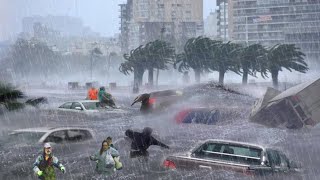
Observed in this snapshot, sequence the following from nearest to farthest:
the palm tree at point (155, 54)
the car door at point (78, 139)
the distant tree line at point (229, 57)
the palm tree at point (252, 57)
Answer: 1. the car door at point (78, 139)
2. the distant tree line at point (229, 57)
3. the palm tree at point (252, 57)
4. the palm tree at point (155, 54)

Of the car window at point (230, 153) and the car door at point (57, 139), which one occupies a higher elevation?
the car window at point (230, 153)

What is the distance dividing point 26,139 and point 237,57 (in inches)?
2353

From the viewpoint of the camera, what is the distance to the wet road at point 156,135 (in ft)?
44.4

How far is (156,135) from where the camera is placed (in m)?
24.8

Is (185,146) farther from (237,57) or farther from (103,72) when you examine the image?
(103,72)

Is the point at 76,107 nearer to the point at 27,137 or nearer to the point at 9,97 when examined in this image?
the point at 9,97

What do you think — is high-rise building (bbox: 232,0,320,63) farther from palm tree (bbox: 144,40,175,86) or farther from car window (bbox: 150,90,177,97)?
car window (bbox: 150,90,177,97)

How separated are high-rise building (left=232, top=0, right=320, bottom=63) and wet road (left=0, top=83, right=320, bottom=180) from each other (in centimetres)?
13257

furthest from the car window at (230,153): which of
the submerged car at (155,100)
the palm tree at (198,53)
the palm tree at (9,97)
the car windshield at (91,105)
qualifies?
the palm tree at (198,53)

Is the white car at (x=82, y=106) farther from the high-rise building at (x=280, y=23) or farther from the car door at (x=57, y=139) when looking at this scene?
the high-rise building at (x=280, y=23)

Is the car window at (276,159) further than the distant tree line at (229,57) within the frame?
No

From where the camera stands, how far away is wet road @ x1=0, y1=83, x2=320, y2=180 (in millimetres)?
13533

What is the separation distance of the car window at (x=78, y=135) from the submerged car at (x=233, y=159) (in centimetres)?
496

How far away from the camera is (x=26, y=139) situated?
15.9m
